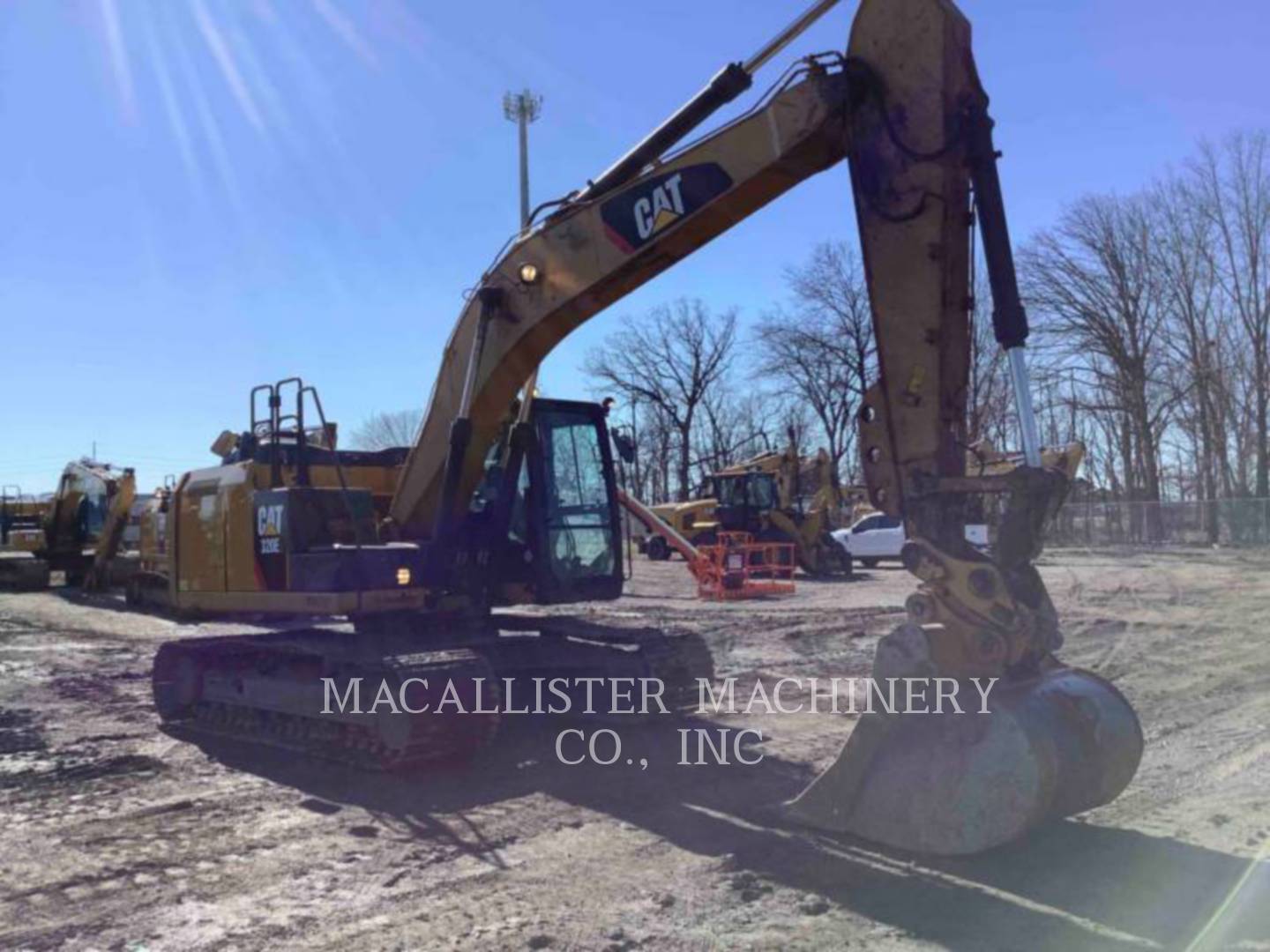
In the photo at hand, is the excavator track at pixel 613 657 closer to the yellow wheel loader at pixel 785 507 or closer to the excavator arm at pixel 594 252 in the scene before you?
the excavator arm at pixel 594 252

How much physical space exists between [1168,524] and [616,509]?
119 ft

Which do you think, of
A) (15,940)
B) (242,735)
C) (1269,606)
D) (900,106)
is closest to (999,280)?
(900,106)

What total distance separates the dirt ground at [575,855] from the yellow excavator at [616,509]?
37 centimetres

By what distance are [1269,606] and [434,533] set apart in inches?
570

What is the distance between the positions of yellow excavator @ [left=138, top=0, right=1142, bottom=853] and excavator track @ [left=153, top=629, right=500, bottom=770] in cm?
3

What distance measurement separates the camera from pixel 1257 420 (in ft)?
148

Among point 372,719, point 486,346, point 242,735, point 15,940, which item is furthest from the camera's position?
point 242,735

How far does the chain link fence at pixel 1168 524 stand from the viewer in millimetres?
37688

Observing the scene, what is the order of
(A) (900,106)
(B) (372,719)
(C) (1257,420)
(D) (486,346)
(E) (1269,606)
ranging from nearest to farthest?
(A) (900,106), (B) (372,719), (D) (486,346), (E) (1269,606), (C) (1257,420)

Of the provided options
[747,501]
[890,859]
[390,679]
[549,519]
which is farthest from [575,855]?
[747,501]

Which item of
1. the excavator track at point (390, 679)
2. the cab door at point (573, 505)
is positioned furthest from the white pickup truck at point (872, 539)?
the excavator track at point (390, 679)

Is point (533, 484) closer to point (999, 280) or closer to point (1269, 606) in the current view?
point (999, 280)

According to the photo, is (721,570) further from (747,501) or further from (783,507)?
(783,507)

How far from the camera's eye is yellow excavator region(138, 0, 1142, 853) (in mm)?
5520
